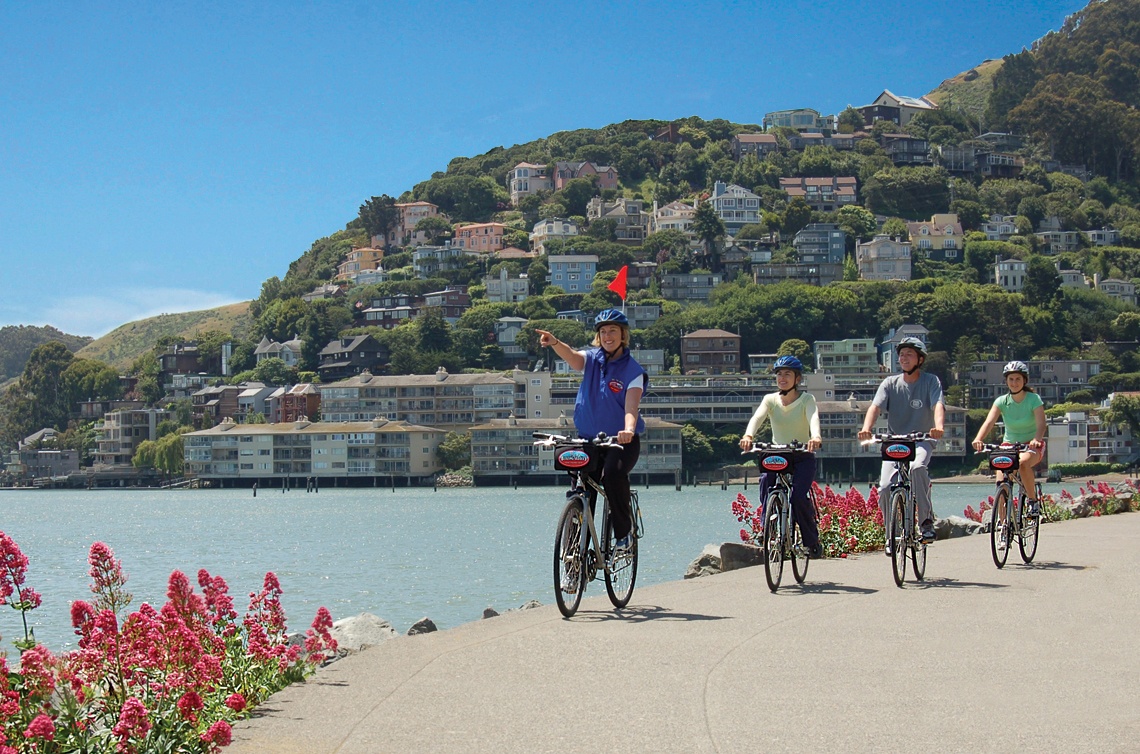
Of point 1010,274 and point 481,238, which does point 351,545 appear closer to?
point 1010,274

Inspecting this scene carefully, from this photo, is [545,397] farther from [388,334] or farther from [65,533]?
[65,533]

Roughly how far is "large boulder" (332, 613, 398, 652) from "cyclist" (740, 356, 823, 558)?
10.2ft

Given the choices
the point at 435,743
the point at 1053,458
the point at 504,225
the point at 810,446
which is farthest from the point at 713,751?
the point at 504,225

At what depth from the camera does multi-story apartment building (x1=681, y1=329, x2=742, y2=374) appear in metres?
140

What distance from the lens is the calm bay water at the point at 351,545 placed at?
2758 cm

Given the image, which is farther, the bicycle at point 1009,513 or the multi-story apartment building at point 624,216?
the multi-story apartment building at point 624,216

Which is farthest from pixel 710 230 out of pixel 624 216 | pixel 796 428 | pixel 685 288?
pixel 796 428

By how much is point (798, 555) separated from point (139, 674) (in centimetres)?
615

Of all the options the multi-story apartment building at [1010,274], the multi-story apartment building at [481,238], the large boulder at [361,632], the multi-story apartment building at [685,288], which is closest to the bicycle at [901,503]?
the large boulder at [361,632]

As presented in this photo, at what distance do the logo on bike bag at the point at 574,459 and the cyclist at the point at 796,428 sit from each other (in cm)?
223

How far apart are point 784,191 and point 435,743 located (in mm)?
192730

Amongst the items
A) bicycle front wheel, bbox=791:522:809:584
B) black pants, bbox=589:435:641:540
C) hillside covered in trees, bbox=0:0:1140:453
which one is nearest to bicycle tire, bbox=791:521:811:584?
bicycle front wheel, bbox=791:522:809:584

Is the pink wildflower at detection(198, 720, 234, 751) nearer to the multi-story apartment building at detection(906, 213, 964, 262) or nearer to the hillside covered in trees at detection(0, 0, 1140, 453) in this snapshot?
the hillside covered in trees at detection(0, 0, 1140, 453)

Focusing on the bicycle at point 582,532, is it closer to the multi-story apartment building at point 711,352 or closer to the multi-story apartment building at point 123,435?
the multi-story apartment building at point 711,352
